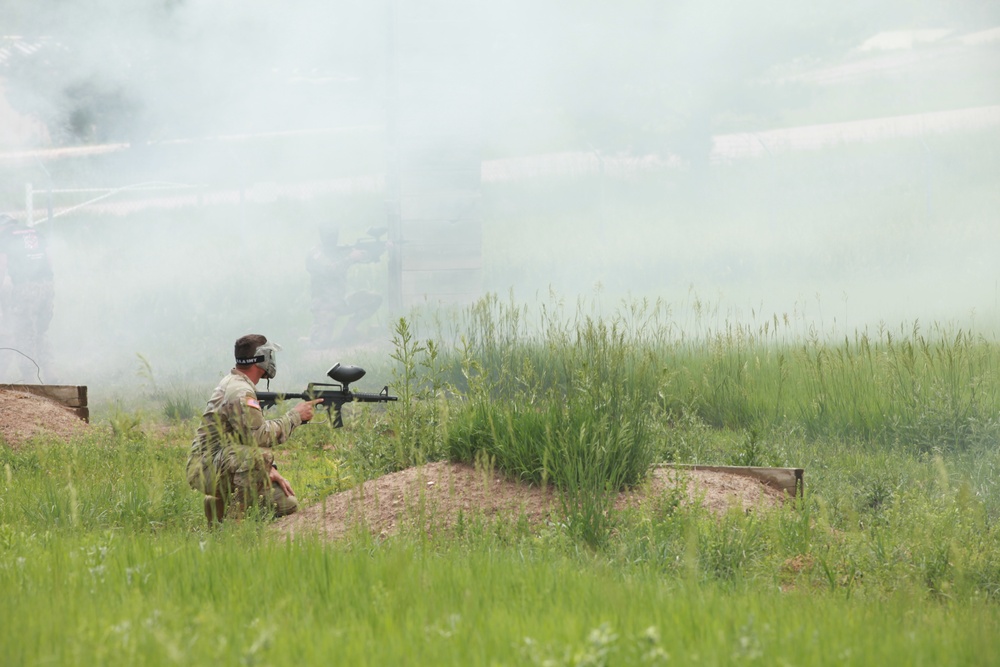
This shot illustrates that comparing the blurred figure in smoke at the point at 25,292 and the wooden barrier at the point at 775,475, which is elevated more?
the blurred figure in smoke at the point at 25,292

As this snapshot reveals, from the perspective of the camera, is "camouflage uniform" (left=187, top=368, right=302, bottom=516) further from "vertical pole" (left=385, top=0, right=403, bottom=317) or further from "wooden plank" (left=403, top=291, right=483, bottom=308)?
"wooden plank" (left=403, top=291, right=483, bottom=308)

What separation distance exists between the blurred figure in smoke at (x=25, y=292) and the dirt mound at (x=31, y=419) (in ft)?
15.1

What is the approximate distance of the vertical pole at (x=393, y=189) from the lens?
14867mm

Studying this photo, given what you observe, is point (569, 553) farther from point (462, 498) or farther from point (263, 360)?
point (263, 360)

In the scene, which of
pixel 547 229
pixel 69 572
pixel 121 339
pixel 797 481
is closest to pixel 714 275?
pixel 547 229

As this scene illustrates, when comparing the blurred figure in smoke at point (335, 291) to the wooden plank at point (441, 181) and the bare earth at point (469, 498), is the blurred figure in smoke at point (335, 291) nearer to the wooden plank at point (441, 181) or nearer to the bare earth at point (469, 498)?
the wooden plank at point (441, 181)

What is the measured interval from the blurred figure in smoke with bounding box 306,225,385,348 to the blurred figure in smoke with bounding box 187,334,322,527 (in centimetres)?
972

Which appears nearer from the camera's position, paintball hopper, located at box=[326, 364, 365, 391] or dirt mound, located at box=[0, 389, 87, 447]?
paintball hopper, located at box=[326, 364, 365, 391]

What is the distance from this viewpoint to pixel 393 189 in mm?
15078

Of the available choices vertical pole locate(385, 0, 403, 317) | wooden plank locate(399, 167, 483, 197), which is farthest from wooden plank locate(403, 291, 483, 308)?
wooden plank locate(399, 167, 483, 197)

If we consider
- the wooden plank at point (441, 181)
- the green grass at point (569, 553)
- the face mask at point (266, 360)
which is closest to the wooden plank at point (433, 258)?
the wooden plank at point (441, 181)

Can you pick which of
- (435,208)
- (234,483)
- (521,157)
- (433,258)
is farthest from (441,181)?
(521,157)

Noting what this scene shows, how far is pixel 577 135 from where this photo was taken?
96.8ft

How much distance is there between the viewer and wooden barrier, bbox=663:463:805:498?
6.38 m
